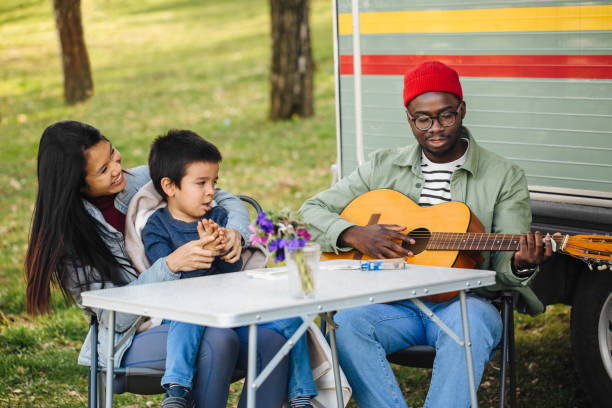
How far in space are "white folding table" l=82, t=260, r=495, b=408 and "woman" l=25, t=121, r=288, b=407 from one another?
0.15m

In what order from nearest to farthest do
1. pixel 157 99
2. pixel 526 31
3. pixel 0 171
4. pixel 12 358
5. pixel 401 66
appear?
pixel 526 31 → pixel 401 66 → pixel 12 358 → pixel 0 171 → pixel 157 99

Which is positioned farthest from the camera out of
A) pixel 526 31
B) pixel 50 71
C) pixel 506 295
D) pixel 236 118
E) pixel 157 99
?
pixel 50 71

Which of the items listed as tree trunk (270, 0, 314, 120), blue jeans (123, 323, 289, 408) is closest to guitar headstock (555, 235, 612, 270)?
blue jeans (123, 323, 289, 408)

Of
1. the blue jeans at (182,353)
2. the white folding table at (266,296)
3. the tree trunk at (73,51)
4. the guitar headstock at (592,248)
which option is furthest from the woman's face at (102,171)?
the tree trunk at (73,51)

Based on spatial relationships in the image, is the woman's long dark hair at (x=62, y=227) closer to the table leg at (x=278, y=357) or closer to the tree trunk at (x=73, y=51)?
the table leg at (x=278, y=357)

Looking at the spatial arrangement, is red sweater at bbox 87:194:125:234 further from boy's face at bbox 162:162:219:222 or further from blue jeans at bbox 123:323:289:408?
blue jeans at bbox 123:323:289:408

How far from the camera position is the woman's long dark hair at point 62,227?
2990 mm

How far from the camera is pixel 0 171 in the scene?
959 cm

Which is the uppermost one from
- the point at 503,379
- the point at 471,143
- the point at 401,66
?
the point at 401,66

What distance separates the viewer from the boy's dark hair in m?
3.27

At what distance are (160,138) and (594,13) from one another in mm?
1999

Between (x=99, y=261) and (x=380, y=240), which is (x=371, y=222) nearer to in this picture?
(x=380, y=240)

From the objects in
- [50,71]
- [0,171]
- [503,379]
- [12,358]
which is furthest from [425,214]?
[50,71]

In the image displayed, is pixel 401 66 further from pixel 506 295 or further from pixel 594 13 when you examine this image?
pixel 506 295
